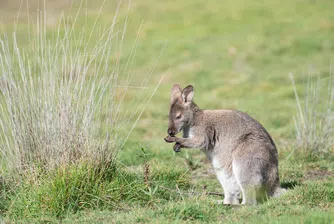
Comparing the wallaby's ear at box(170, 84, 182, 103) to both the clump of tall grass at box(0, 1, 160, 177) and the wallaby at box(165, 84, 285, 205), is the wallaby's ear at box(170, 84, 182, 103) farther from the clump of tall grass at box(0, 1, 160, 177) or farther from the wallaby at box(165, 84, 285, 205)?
the clump of tall grass at box(0, 1, 160, 177)

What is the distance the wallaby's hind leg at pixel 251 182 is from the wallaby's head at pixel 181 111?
3.30 ft

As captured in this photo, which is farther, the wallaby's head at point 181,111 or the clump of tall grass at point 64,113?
the wallaby's head at point 181,111

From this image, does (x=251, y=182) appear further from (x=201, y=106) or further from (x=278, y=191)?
(x=201, y=106)

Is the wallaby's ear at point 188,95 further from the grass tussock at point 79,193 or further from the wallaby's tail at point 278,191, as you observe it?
the wallaby's tail at point 278,191

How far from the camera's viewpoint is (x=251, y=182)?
6492mm

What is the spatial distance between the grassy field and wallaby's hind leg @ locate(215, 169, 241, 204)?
0.21 metres

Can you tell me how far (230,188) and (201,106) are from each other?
6998mm

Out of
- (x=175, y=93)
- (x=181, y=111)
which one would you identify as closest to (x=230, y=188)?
(x=181, y=111)

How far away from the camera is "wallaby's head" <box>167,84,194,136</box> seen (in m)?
7.16

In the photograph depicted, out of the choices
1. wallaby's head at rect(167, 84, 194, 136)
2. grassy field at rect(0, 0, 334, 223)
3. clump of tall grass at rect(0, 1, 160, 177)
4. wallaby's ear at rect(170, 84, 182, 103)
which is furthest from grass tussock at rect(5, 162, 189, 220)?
wallaby's ear at rect(170, 84, 182, 103)

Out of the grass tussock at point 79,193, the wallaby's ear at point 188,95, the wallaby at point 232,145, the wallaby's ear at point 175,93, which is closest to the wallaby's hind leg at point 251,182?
the wallaby at point 232,145

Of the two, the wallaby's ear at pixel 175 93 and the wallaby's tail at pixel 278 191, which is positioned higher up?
the wallaby's ear at pixel 175 93

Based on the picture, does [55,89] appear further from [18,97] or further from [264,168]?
[264,168]

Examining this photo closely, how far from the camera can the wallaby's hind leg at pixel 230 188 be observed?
682 cm
